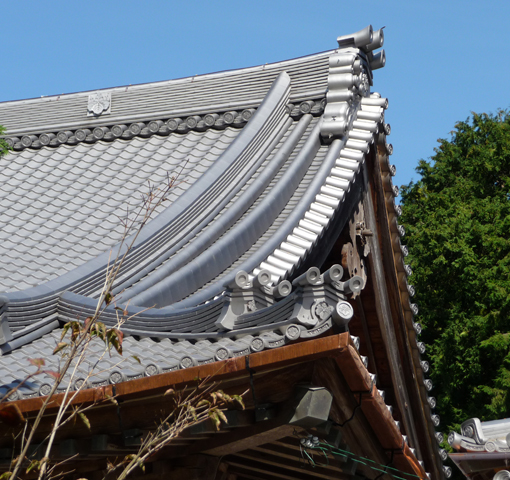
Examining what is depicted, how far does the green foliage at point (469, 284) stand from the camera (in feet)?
48.5

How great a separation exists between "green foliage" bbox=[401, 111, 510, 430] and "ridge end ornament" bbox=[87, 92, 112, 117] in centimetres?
908

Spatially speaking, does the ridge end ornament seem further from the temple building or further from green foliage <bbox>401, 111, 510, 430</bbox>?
green foliage <bbox>401, 111, 510, 430</bbox>

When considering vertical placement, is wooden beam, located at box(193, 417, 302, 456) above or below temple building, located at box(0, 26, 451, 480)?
below

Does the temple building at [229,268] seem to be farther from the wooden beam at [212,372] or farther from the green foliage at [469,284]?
the green foliage at [469,284]

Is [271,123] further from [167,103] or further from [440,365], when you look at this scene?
[440,365]

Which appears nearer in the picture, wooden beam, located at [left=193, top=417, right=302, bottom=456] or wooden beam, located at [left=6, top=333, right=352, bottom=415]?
wooden beam, located at [left=6, top=333, right=352, bottom=415]

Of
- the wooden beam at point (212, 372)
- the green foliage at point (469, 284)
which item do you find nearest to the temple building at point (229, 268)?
the wooden beam at point (212, 372)

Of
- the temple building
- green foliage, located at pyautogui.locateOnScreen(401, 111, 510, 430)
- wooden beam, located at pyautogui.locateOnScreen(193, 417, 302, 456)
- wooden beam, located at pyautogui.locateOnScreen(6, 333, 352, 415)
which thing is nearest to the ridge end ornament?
the temple building

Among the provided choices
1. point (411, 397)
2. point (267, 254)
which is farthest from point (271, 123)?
point (411, 397)

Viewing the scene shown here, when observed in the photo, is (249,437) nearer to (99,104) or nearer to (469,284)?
(99,104)

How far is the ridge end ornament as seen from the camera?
790cm

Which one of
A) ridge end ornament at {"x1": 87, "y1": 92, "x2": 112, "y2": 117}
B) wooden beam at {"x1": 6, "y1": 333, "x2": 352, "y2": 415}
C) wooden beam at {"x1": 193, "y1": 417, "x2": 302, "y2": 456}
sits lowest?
wooden beam at {"x1": 193, "y1": 417, "x2": 302, "y2": 456}

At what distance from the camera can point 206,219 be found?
18.5ft

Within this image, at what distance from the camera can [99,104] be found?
7969mm
